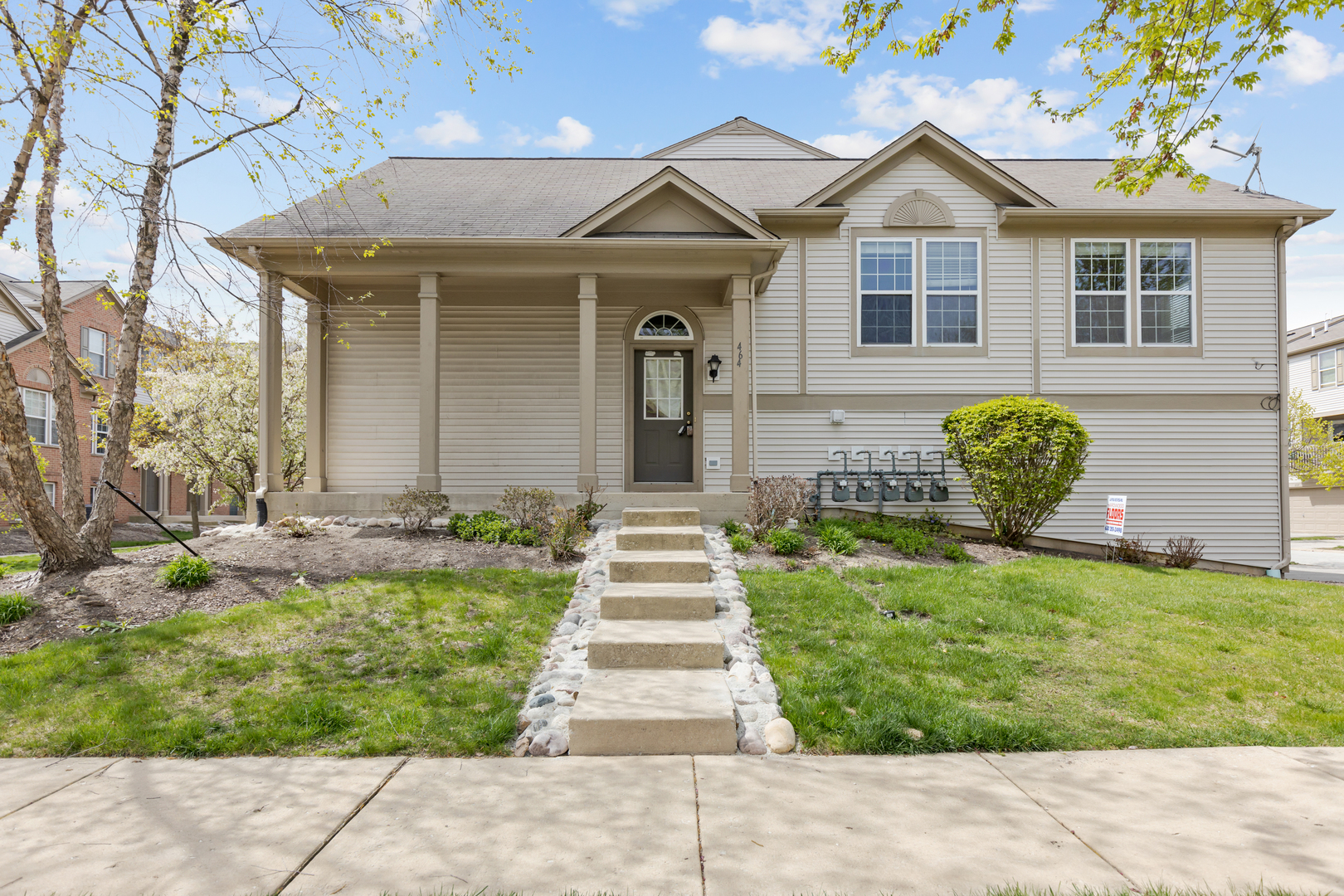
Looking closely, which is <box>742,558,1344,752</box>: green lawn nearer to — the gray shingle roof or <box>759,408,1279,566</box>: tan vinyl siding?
<box>759,408,1279,566</box>: tan vinyl siding

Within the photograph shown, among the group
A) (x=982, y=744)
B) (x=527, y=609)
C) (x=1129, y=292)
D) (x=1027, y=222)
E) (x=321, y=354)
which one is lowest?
(x=982, y=744)

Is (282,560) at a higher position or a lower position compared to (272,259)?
lower

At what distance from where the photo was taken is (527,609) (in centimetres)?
553

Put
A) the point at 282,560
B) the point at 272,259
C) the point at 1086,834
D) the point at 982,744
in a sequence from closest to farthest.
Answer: the point at 1086,834, the point at 982,744, the point at 282,560, the point at 272,259

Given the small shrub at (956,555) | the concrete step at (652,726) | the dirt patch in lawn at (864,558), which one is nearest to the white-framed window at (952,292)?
the dirt patch in lawn at (864,558)

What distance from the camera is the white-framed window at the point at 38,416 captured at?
67.8 feet

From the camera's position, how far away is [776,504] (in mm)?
7973

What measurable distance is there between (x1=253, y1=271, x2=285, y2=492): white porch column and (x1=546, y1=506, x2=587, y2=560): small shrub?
12.7 ft

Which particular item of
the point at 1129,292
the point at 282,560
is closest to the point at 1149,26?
the point at 1129,292

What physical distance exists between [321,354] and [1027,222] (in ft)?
35.5

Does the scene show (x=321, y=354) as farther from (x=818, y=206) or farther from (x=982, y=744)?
(x=982, y=744)

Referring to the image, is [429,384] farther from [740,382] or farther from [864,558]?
[864,558]

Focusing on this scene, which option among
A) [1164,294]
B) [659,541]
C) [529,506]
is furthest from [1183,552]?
[529,506]

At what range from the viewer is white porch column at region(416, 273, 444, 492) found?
8.67 meters
